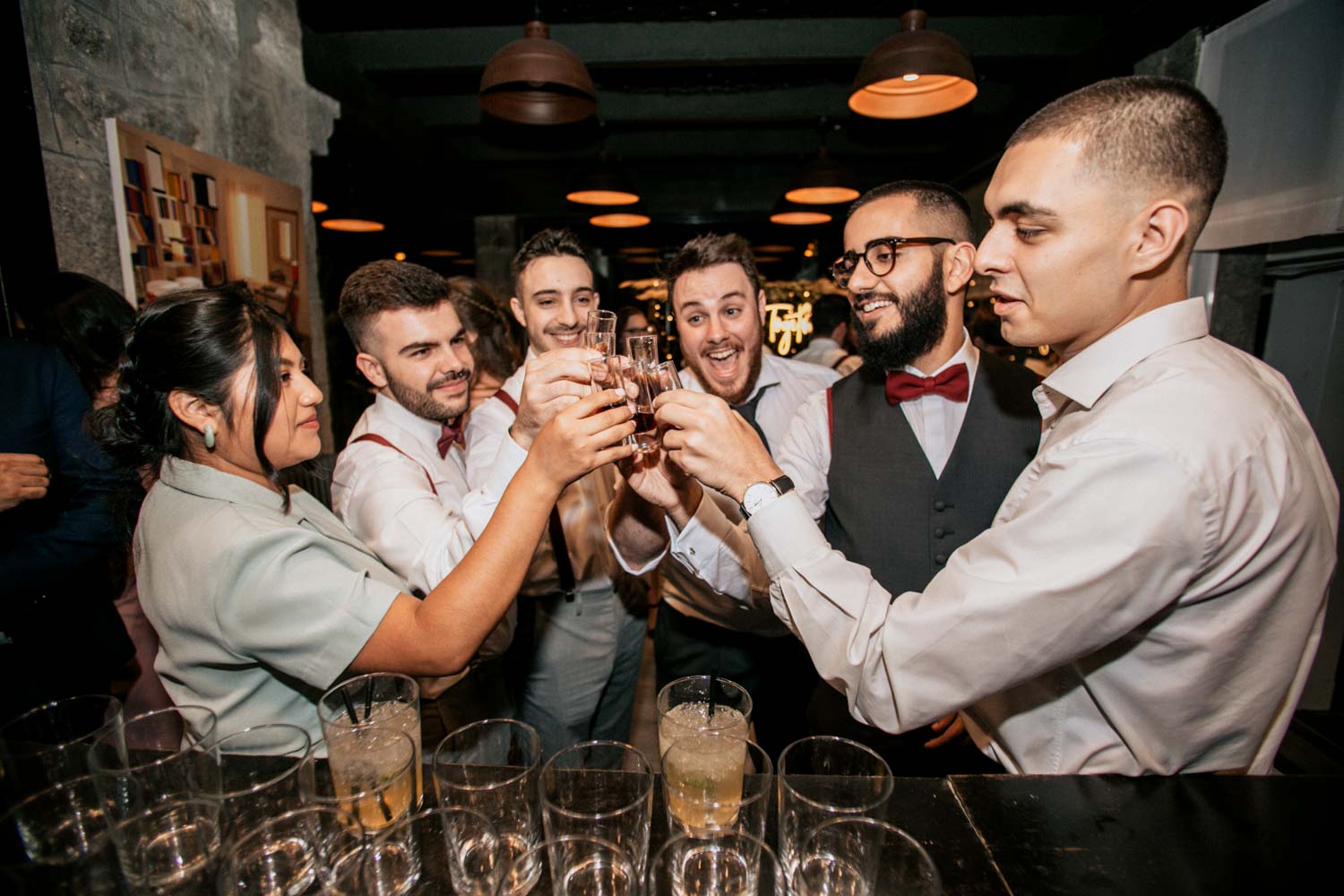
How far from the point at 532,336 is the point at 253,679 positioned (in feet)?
6.73

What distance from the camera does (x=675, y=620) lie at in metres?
2.67

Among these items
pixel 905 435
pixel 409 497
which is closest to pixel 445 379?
pixel 409 497

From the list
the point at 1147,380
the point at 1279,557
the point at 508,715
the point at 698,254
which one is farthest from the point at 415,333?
the point at 1279,557

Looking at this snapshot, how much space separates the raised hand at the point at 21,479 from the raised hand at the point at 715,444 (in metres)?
2.02

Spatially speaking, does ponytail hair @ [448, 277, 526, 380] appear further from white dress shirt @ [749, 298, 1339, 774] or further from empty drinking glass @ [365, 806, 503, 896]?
empty drinking glass @ [365, 806, 503, 896]

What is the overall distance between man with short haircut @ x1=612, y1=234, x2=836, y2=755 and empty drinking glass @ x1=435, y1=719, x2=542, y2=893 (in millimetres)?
812

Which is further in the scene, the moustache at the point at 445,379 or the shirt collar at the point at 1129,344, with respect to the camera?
the moustache at the point at 445,379

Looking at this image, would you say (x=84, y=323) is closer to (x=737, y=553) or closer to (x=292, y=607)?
(x=292, y=607)

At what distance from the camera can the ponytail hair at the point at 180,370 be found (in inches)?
59.0

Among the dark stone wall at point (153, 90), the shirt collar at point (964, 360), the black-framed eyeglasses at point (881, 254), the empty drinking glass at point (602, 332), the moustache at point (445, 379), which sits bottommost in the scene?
the moustache at point (445, 379)

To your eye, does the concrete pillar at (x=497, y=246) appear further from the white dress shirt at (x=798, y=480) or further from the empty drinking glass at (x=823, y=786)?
the empty drinking glass at (x=823, y=786)

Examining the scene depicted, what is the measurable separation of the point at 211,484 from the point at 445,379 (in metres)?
1.12

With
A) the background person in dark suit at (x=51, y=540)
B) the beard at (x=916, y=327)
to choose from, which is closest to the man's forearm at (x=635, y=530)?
the beard at (x=916, y=327)

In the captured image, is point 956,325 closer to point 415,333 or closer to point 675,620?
point 675,620
